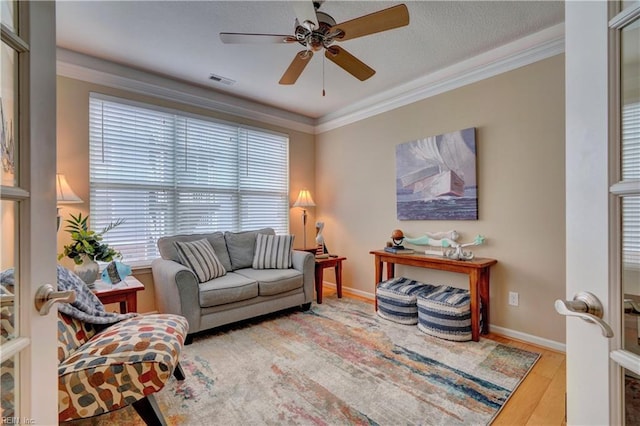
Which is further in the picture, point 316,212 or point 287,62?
point 316,212

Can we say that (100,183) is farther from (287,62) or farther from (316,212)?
(316,212)

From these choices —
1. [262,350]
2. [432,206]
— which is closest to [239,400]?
[262,350]

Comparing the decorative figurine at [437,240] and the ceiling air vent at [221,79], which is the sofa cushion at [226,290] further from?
the ceiling air vent at [221,79]

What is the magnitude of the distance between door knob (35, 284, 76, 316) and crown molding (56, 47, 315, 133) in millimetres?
2977

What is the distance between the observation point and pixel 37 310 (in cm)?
68

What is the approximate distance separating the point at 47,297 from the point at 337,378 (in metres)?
1.75

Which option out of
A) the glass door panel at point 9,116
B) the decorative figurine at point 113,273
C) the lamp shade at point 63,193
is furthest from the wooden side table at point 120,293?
the glass door panel at point 9,116

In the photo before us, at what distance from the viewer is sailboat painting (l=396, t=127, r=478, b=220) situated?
288 centimetres

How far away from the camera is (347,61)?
7.18 feet

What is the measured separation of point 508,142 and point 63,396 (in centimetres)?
343

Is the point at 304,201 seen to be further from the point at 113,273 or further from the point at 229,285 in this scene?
the point at 113,273

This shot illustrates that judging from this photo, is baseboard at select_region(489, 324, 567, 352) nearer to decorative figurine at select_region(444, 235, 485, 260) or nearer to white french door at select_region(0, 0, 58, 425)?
decorative figurine at select_region(444, 235, 485, 260)

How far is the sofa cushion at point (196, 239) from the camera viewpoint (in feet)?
9.71

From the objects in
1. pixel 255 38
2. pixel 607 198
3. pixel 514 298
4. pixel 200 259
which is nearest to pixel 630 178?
pixel 607 198
